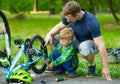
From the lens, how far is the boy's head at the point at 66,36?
6.23 m

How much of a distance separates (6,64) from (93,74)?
1.25 m

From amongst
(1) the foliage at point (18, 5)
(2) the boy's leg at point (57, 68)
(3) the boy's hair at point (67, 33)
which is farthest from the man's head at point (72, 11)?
(1) the foliage at point (18, 5)

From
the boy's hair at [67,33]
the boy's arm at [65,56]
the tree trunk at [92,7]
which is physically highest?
the tree trunk at [92,7]

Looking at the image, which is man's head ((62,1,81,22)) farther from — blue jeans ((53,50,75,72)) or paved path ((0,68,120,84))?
paved path ((0,68,120,84))

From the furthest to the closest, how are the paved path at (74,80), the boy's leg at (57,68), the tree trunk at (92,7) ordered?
the tree trunk at (92,7)
the boy's leg at (57,68)
the paved path at (74,80)

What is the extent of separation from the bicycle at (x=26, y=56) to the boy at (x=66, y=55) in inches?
8.6

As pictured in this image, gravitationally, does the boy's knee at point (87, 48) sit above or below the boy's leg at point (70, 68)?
above

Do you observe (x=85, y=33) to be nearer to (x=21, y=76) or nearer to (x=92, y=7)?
(x=21, y=76)

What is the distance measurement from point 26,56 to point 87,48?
842 millimetres

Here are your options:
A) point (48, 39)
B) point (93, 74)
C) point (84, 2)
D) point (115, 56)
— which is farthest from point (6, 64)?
point (84, 2)

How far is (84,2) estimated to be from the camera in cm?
2233

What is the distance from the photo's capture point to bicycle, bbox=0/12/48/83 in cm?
580

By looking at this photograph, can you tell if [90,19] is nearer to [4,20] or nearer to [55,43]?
[55,43]

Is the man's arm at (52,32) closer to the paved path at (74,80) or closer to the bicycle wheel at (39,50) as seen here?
the bicycle wheel at (39,50)
